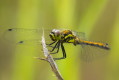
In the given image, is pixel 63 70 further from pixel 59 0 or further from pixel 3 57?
pixel 3 57

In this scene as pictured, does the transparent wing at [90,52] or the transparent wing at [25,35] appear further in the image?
the transparent wing at [90,52]

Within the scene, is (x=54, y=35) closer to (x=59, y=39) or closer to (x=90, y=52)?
(x=59, y=39)

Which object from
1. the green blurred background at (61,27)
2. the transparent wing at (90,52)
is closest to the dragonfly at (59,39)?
the transparent wing at (90,52)

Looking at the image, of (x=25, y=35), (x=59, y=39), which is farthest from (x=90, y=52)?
(x=25, y=35)

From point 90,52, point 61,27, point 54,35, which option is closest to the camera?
point 54,35

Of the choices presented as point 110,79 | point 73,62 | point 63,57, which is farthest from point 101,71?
point 63,57

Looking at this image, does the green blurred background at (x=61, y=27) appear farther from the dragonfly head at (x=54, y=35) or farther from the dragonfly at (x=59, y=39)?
the dragonfly head at (x=54, y=35)

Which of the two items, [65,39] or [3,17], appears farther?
[3,17]
